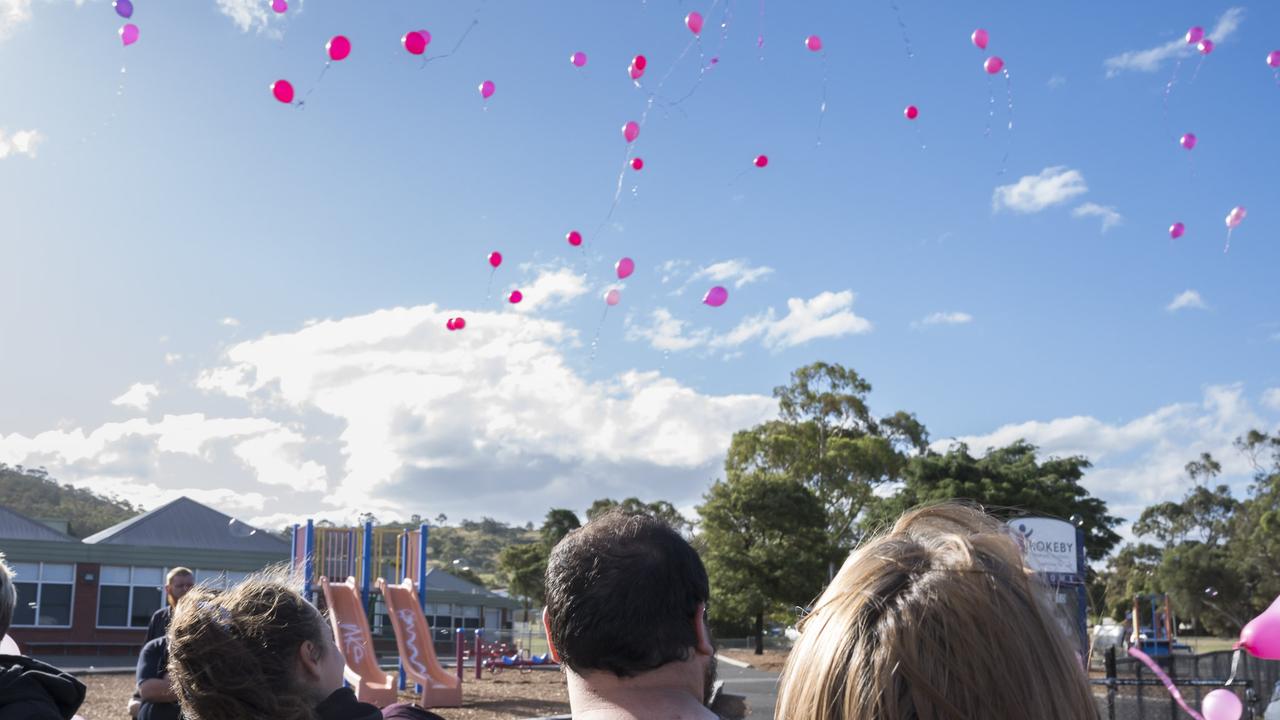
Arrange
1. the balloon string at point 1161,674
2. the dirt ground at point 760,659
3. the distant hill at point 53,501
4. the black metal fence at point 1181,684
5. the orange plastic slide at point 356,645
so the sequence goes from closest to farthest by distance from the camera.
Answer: the balloon string at point 1161,674, the black metal fence at point 1181,684, the orange plastic slide at point 356,645, the dirt ground at point 760,659, the distant hill at point 53,501

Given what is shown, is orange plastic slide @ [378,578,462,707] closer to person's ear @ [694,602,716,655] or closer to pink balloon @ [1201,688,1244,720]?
pink balloon @ [1201,688,1244,720]

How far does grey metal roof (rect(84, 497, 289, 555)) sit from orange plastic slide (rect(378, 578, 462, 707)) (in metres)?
22.9

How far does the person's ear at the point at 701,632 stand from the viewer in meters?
1.96

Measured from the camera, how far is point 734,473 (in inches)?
1667

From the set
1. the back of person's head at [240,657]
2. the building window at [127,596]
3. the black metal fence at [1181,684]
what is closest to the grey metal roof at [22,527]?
the building window at [127,596]

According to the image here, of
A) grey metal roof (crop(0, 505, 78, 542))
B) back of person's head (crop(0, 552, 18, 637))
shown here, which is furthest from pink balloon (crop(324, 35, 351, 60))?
Answer: grey metal roof (crop(0, 505, 78, 542))

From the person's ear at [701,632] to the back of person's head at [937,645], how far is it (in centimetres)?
81

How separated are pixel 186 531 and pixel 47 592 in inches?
283

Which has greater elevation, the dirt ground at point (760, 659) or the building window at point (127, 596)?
the building window at point (127, 596)

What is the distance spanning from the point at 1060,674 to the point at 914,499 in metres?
39.9

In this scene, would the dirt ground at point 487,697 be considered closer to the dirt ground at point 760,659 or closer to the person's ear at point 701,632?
the dirt ground at point 760,659

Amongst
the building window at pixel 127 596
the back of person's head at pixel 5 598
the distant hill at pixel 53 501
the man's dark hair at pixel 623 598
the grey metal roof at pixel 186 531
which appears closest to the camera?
the man's dark hair at pixel 623 598

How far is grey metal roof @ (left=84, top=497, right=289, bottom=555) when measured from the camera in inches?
1560

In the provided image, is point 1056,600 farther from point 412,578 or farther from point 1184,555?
point 1184,555
